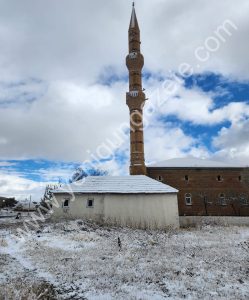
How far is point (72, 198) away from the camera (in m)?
25.5

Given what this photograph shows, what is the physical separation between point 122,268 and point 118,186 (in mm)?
15237

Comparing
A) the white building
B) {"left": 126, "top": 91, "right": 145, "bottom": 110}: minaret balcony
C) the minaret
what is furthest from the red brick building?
the white building

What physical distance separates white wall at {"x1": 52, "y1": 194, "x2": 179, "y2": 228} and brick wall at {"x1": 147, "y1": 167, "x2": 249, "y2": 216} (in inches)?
366

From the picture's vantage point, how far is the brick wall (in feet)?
111

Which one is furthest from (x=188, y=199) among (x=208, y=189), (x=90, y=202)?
(x=90, y=202)

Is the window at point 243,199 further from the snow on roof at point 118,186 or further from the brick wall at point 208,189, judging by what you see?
the snow on roof at point 118,186

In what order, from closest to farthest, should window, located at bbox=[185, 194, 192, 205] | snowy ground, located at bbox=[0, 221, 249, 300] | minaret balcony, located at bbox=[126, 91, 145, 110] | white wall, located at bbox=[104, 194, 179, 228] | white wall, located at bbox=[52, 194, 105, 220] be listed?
snowy ground, located at bbox=[0, 221, 249, 300] < white wall, located at bbox=[104, 194, 179, 228] < white wall, located at bbox=[52, 194, 105, 220] < minaret balcony, located at bbox=[126, 91, 145, 110] < window, located at bbox=[185, 194, 192, 205]

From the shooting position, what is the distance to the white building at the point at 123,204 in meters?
24.0

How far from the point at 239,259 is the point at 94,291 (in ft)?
21.4

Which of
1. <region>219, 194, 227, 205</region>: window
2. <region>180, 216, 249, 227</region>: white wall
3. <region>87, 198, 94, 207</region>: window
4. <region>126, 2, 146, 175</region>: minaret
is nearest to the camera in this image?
<region>87, 198, 94, 207</region>: window

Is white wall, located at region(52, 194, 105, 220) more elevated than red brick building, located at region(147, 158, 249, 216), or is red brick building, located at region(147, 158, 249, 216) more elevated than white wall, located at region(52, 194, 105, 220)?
red brick building, located at region(147, 158, 249, 216)

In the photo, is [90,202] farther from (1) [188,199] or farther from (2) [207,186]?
(2) [207,186]

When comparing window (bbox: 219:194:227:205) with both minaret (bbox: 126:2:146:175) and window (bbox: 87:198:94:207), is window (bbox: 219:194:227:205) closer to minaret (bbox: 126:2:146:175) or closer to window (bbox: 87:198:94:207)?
minaret (bbox: 126:2:146:175)

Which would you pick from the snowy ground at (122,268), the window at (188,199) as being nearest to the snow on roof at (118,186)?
the snowy ground at (122,268)
